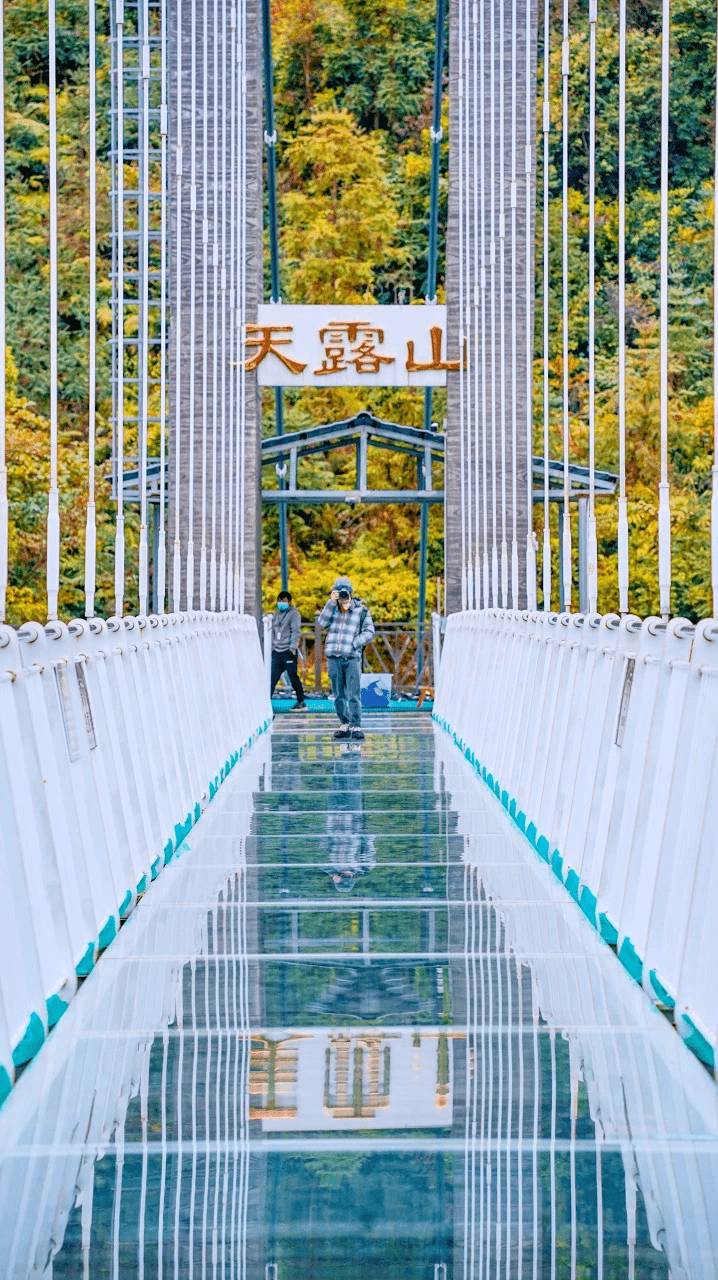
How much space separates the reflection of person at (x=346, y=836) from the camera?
22.6ft

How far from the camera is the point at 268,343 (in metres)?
19.8

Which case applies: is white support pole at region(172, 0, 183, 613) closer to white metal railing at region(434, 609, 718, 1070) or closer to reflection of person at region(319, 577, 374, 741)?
reflection of person at region(319, 577, 374, 741)

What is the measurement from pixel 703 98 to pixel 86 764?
3465 cm

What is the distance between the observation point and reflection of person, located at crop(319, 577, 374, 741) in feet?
50.3

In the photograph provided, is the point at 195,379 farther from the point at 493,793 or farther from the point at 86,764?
the point at 86,764

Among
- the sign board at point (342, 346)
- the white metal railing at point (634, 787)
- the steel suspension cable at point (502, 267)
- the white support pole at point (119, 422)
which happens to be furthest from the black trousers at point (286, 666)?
the white metal railing at point (634, 787)

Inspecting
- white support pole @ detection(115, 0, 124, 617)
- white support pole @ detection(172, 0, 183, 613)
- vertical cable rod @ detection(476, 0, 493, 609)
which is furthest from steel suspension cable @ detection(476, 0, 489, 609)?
white support pole @ detection(115, 0, 124, 617)

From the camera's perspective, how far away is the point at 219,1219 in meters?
2.92

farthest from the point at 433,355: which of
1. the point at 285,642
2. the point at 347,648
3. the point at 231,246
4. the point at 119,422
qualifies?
the point at 119,422

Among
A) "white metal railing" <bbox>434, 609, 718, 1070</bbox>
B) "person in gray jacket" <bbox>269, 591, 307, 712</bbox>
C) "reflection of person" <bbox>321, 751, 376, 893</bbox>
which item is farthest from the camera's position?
"person in gray jacket" <bbox>269, 591, 307, 712</bbox>

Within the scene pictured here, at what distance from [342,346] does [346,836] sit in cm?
1222

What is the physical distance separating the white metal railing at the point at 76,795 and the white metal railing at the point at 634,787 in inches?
51.4

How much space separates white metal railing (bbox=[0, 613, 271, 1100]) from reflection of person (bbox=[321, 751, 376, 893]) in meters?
0.60

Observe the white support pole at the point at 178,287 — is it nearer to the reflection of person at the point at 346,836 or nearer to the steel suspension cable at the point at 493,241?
the steel suspension cable at the point at 493,241
